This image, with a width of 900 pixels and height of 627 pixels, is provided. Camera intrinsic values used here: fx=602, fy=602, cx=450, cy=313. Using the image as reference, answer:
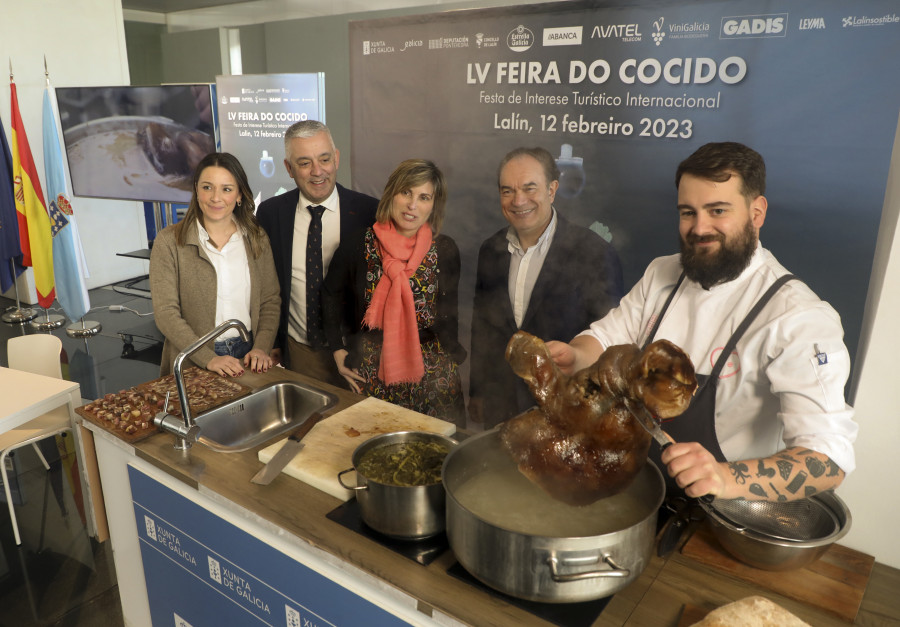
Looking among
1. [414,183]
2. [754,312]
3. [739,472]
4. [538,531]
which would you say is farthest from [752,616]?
[414,183]

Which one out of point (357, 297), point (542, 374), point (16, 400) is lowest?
point (16, 400)

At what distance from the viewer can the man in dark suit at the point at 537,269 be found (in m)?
2.29

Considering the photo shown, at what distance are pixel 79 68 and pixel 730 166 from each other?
267 inches

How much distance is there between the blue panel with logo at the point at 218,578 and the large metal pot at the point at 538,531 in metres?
0.34

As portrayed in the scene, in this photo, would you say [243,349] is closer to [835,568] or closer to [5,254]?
[835,568]

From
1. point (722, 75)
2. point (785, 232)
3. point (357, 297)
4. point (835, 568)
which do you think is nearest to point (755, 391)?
point (835, 568)

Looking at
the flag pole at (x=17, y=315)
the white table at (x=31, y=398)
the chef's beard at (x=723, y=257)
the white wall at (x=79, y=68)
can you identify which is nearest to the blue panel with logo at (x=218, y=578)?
the white table at (x=31, y=398)

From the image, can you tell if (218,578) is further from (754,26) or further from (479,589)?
(754,26)

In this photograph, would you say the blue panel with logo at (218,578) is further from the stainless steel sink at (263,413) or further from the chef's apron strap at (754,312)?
the chef's apron strap at (754,312)

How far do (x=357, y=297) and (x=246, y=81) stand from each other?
189cm

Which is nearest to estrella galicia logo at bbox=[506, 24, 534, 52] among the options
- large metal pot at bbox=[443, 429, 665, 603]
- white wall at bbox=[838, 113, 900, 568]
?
white wall at bbox=[838, 113, 900, 568]

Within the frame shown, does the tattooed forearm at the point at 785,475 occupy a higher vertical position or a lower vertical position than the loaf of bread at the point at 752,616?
higher

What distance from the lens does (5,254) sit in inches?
225

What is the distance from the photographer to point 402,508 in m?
1.38
